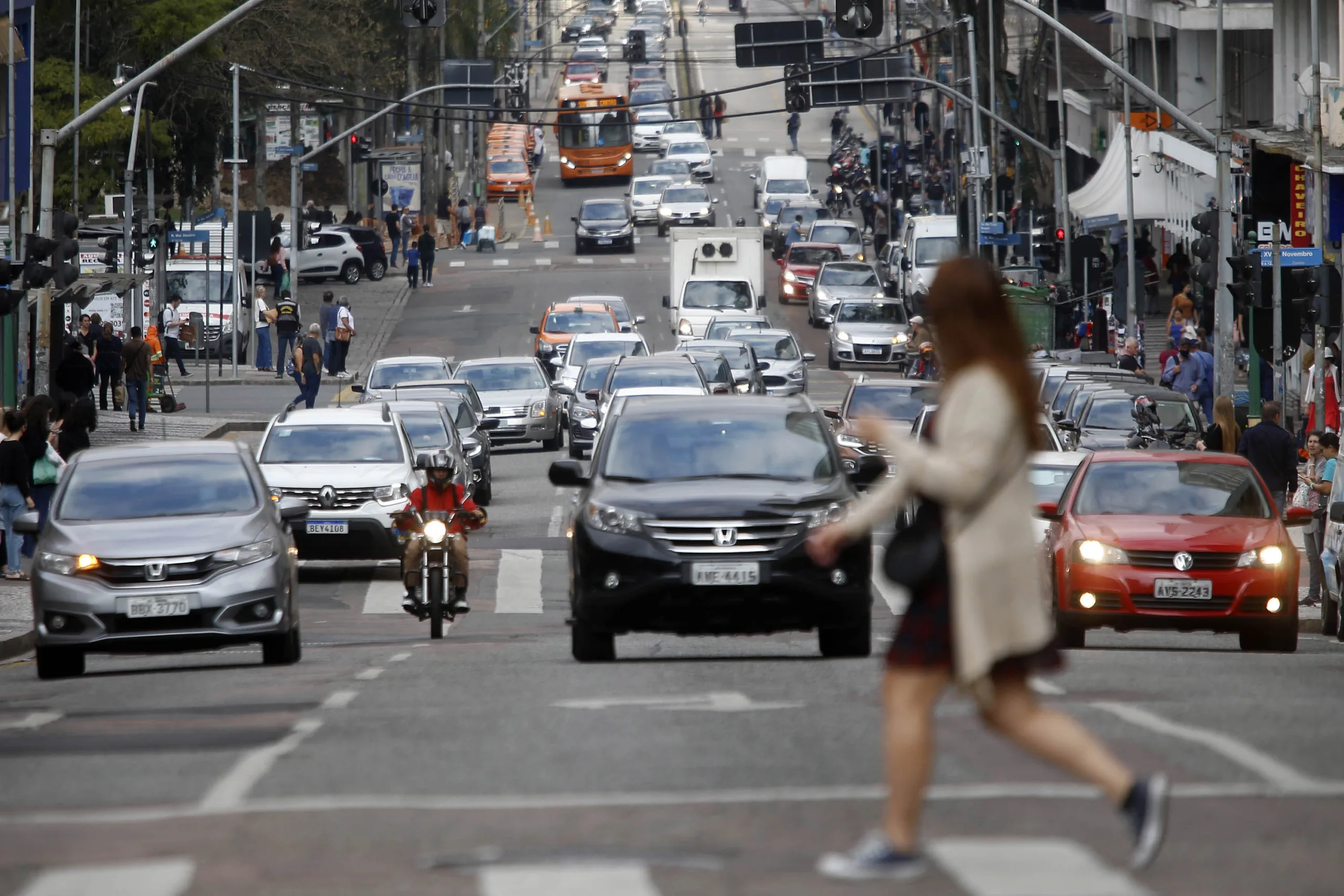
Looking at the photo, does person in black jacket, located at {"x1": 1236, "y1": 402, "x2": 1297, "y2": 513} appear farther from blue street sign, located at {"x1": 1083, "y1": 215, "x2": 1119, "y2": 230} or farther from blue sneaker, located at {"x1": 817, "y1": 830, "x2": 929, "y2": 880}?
blue street sign, located at {"x1": 1083, "y1": 215, "x2": 1119, "y2": 230}

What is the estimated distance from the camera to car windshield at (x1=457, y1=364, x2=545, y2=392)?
37812 mm

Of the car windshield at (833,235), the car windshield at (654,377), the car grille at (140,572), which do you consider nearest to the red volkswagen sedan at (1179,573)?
the car grille at (140,572)

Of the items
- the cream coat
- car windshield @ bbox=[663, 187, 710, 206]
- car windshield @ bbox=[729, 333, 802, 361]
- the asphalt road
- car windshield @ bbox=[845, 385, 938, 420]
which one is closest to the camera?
the cream coat

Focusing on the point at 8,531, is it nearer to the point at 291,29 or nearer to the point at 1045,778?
the point at 1045,778

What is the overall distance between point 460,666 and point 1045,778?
21.5 ft

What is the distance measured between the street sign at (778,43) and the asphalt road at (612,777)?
4155 centimetres

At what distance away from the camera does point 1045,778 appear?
27.7ft

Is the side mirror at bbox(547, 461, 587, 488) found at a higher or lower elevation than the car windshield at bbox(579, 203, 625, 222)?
lower

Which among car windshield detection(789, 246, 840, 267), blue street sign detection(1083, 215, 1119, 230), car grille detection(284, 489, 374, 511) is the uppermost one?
blue street sign detection(1083, 215, 1119, 230)

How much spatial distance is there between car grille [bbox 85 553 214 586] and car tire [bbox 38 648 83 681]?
55cm

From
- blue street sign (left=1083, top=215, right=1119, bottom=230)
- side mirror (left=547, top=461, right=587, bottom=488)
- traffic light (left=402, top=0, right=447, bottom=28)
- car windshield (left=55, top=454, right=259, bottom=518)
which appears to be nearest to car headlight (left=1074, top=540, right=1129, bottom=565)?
side mirror (left=547, top=461, right=587, bottom=488)

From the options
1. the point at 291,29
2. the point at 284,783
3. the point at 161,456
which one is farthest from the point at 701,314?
the point at 284,783

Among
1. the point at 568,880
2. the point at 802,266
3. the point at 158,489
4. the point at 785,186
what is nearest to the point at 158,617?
the point at 158,489

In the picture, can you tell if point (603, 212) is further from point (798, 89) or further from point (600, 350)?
point (600, 350)
